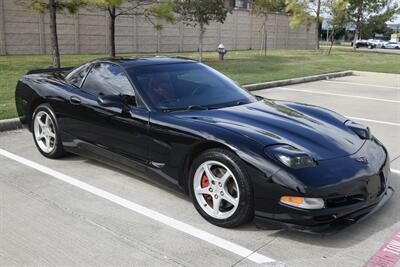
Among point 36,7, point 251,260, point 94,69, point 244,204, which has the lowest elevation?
point 251,260

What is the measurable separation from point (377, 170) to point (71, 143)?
321cm

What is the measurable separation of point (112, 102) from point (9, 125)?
3262 mm

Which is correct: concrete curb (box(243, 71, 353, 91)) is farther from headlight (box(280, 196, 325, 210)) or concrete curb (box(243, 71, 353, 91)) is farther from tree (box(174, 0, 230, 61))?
headlight (box(280, 196, 325, 210))

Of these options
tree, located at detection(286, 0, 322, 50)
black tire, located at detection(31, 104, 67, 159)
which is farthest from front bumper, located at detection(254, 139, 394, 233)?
tree, located at detection(286, 0, 322, 50)

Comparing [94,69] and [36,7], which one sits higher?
[36,7]

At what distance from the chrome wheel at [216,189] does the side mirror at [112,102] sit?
3.61ft

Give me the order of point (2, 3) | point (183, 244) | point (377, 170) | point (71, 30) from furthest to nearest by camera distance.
Result: point (71, 30) < point (2, 3) < point (377, 170) < point (183, 244)

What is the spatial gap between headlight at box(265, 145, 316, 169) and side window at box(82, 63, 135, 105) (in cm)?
159

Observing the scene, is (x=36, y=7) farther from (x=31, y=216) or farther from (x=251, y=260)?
(x=251, y=260)

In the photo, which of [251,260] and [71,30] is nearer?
[251,260]

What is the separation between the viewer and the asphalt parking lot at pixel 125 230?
3.24 meters

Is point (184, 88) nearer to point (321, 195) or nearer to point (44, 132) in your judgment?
point (321, 195)

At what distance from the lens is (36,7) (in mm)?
14781

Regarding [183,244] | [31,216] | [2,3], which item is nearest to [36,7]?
[2,3]
